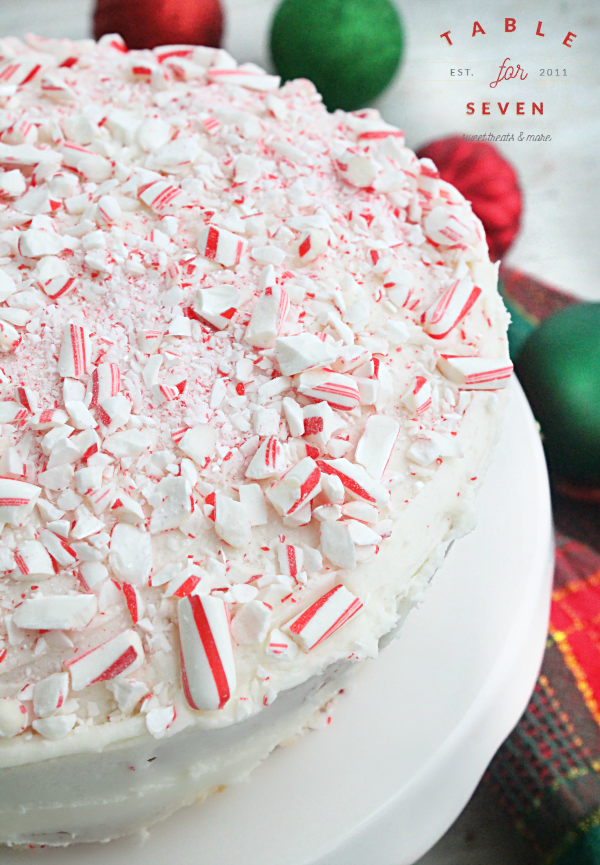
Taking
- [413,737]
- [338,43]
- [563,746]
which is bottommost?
[563,746]

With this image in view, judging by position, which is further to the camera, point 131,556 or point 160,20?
point 160,20

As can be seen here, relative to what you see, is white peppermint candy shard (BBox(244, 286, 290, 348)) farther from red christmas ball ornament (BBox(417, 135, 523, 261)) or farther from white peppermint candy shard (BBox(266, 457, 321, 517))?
red christmas ball ornament (BBox(417, 135, 523, 261))

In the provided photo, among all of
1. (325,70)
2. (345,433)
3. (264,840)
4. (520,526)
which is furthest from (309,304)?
(325,70)

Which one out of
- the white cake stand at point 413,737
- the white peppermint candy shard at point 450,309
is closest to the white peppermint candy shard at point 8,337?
the white peppermint candy shard at point 450,309

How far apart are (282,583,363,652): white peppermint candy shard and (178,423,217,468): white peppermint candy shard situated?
0.60 feet

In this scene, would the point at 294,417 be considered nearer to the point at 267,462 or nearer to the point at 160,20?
the point at 267,462

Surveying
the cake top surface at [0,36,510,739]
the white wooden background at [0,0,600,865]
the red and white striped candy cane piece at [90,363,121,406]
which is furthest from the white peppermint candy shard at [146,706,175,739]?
the white wooden background at [0,0,600,865]

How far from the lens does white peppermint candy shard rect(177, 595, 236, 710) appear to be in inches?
27.1

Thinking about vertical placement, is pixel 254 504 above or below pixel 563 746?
above

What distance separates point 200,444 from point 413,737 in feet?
1.62

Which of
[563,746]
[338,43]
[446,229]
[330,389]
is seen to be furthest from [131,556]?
[338,43]

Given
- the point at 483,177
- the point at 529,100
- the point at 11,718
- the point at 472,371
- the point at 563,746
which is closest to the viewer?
the point at 11,718

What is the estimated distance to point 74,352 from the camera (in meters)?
0.80

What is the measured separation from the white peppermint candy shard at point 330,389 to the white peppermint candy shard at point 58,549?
29cm
